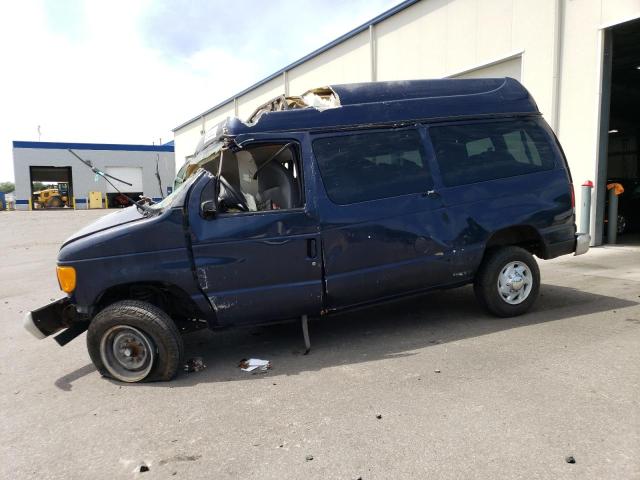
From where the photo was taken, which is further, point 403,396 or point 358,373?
point 358,373

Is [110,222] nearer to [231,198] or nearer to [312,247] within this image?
[231,198]

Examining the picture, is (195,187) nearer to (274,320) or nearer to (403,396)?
(274,320)

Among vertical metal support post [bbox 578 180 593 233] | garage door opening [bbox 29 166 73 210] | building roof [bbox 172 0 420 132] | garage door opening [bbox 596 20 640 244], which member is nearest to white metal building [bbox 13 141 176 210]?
garage door opening [bbox 29 166 73 210]

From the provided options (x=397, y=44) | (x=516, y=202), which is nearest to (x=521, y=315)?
(x=516, y=202)

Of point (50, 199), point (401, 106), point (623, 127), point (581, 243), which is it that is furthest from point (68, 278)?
point (50, 199)

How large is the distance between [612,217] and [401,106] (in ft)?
24.9

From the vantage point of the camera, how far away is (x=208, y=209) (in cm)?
379

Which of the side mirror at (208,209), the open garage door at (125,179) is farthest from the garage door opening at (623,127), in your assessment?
the open garage door at (125,179)

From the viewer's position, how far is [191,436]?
9.48 feet

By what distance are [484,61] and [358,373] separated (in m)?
9.35

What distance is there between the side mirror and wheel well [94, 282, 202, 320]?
68 centimetres

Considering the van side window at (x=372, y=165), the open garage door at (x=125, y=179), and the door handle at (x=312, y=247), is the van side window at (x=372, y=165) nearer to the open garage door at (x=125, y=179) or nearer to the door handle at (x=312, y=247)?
the door handle at (x=312, y=247)

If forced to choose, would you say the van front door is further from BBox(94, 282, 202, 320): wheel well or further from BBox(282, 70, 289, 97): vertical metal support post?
BBox(282, 70, 289, 97): vertical metal support post

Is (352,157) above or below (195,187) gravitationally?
above
